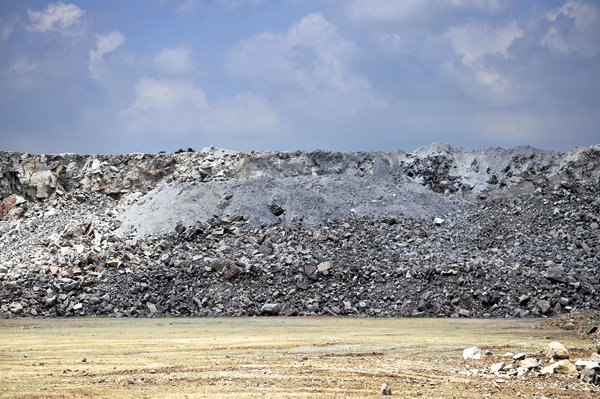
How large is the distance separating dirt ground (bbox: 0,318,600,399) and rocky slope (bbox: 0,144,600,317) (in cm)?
327

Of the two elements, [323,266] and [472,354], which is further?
[323,266]

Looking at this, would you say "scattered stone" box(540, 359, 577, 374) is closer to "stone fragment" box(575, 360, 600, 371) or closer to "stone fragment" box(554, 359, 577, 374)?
"stone fragment" box(554, 359, 577, 374)

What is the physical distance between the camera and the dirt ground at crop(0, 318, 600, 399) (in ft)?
35.8

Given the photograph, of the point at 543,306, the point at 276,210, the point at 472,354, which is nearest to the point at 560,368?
the point at 472,354

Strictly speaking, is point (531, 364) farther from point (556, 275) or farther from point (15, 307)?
point (15, 307)

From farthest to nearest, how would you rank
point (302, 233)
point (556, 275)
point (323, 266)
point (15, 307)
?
point (302, 233) < point (323, 266) < point (15, 307) < point (556, 275)

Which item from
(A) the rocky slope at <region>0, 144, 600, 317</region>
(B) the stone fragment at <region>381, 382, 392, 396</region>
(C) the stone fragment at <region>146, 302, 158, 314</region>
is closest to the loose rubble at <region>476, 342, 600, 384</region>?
(B) the stone fragment at <region>381, 382, 392, 396</region>

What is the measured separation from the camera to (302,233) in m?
31.5

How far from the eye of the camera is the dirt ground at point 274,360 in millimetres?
10898

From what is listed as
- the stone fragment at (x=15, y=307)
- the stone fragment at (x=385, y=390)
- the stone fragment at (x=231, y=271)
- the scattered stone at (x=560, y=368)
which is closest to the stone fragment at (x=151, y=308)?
the stone fragment at (x=231, y=271)

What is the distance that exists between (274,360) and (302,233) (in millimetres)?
17662

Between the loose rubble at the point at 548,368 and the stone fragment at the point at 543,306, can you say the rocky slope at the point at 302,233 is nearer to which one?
the stone fragment at the point at 543,306

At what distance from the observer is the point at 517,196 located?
36.1 metres

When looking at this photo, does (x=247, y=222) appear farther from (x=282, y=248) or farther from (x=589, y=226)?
(x=589, y=226)
